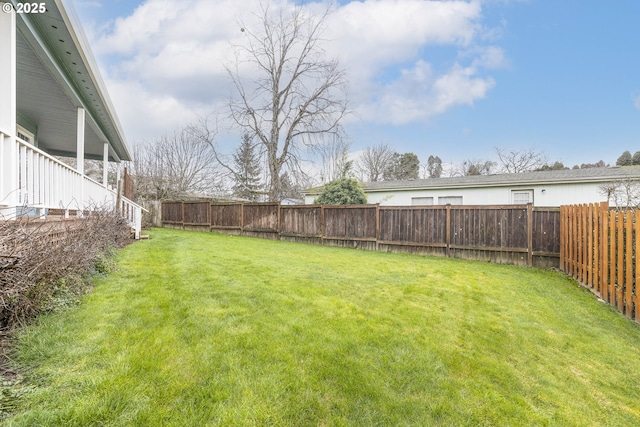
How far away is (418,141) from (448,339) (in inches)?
963

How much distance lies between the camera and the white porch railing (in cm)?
305

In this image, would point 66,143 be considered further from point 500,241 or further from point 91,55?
point 500,241

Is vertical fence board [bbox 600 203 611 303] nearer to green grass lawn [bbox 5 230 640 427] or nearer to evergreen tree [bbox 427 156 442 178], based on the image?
green grass lawn [bbox 5 230 640 427]

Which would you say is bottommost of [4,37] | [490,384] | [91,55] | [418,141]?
[490,384]

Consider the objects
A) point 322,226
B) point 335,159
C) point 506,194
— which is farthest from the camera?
point 335,159

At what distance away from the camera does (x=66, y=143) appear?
415 inches

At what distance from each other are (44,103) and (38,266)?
626cm

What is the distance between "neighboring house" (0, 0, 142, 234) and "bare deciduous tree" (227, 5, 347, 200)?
9701 millimetres

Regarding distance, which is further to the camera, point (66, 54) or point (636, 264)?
point (66, 54)

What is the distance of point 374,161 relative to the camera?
3281 centimetres

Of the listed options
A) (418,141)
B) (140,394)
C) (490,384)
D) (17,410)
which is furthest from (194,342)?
(418,141)

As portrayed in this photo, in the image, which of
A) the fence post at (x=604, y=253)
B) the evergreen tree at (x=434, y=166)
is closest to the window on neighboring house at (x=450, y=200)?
the fence post at (x=604, y=253)

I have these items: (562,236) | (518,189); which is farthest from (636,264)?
(518,189)

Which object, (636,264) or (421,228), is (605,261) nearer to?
(636,264)
